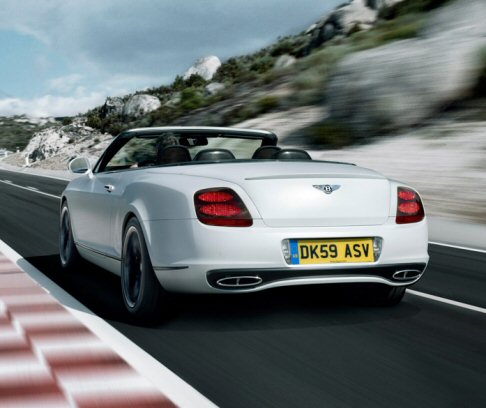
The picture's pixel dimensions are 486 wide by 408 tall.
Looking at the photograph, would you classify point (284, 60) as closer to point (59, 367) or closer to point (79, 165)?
point (79, 165)

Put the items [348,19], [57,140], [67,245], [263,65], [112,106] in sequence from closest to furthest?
[67,245], [348,19], [263,65], [57,140], [112,106]

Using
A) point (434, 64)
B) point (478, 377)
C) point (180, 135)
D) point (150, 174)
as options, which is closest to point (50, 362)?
point (150, 174)

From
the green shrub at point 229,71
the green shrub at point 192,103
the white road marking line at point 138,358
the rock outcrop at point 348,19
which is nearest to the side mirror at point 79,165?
the white road marking line at point 138,358

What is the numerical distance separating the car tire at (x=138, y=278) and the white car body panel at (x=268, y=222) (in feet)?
0.42

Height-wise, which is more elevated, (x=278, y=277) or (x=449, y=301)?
(x=278, y=277)

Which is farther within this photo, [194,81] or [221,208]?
[194,81]

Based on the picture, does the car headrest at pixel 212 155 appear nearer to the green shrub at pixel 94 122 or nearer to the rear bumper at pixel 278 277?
the rear bumper at pixel 278 277

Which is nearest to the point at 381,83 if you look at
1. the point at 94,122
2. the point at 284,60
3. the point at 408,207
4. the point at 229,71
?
the point at 408,207

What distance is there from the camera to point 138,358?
462 centimetres

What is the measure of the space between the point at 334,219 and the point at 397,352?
0.96m

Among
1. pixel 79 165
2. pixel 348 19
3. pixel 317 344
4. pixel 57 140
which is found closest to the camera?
pixel 317 344

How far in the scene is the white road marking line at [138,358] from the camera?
3.88 meters

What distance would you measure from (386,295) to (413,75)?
17.1 metres

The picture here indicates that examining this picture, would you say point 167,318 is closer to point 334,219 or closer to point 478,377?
point 334,219
